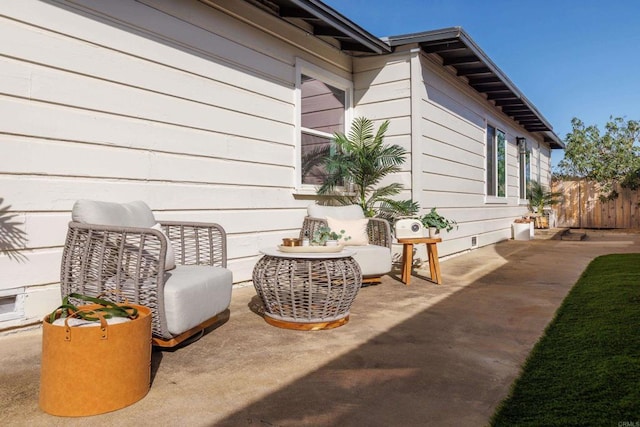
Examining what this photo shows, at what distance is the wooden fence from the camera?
1235 centimetres

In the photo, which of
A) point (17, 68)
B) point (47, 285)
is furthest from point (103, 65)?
point (47, 285)

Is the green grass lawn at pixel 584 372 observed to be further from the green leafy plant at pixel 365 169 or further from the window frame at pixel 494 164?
the window frame at pixel 494 164

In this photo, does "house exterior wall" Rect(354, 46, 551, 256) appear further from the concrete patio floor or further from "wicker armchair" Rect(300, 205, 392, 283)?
the concrete patio floor

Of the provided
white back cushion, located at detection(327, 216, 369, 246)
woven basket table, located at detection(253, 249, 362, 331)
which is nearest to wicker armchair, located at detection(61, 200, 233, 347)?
woven basket table, located at detection(253, 249, 362, 331)

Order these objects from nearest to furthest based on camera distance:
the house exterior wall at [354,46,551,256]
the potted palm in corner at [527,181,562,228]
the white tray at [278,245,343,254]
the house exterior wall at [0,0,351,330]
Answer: the house exterior wall at [0,0,351,330]
the white tray at [278,245,343,254]
the house exterior wall at [354,46,551,256]
the potted palm in corner at [527,181,562,228]

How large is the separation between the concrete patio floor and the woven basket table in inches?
3.4

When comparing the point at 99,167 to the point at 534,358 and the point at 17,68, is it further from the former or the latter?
the point at 534,358

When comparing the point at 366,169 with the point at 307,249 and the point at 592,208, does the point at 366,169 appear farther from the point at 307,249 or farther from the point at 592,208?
the point at 592,208

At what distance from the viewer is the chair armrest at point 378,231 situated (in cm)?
429

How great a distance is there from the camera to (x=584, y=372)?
1.88m

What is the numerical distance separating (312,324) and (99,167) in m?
1.77

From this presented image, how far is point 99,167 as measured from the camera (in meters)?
2.90

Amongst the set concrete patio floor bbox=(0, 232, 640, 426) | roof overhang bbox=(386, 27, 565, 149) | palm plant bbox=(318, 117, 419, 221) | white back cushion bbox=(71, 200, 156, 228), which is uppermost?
roof overhang bbox=(386, 27, 565, 149)

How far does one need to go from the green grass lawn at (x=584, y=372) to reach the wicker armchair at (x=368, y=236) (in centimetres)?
147
